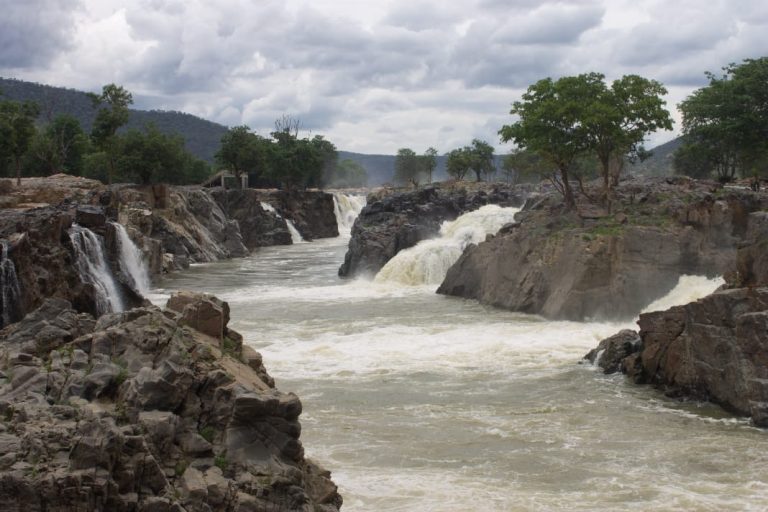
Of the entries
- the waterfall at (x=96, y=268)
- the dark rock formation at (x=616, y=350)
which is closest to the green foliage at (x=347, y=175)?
the waterfall at (x=96, y=268)

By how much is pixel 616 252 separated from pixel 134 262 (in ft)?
78.1

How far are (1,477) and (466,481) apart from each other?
7712mm

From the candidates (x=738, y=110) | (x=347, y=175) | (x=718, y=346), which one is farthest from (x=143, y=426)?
(x=347, y=175)

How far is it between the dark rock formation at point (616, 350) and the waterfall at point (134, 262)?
23.5 m

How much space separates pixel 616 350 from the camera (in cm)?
2212

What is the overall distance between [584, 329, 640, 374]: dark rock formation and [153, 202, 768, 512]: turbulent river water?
44 cm

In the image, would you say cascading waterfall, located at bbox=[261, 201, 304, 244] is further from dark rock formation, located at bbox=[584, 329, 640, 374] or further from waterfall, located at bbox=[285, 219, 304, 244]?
dark rock formation, located at bbox=[584, 329, 640, 374]

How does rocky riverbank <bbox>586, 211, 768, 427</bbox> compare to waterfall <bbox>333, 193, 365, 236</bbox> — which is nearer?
rocky riverbank <bbox>586, 211, 768, 427</bbox>

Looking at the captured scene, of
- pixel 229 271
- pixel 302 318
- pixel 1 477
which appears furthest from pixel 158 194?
pixel 1 477

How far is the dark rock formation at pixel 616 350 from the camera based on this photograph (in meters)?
21.9

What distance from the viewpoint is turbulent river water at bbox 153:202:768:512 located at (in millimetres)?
13220

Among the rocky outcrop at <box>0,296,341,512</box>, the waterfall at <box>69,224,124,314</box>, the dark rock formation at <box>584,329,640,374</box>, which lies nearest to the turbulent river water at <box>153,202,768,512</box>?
the dark rock formation at <box>584,329,640,374</box>

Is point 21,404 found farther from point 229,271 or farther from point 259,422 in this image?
point 229,271

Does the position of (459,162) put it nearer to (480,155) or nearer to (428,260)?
(480,155)
